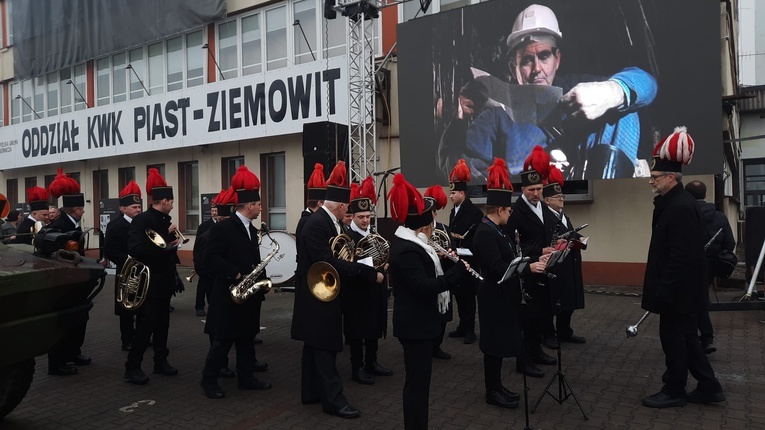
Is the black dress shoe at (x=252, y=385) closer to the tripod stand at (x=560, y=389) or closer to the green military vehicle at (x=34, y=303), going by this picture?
the green military vehicle at (x=34, y=303)

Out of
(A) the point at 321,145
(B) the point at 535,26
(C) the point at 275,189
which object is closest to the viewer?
(B) the point at 535,26

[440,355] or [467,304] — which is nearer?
[440,355]

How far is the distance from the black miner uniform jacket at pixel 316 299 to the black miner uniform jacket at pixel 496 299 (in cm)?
99

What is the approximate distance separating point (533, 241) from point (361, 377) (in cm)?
244

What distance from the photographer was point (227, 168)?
17.7 m

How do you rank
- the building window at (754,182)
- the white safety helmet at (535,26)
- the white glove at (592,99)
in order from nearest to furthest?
the white glove at (592,99) → the white safety helmet at (535,26) → the building window at (754,182)

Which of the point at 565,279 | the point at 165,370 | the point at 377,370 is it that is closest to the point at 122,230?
the point at 165,370

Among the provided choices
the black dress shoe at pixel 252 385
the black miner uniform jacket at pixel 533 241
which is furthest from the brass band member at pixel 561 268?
the black dress shoe at pixel 252 385

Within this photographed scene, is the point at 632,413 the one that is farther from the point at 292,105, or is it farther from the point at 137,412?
the point at 292,105

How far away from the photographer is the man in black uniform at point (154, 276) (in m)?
6.15

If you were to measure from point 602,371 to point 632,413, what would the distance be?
129 cm

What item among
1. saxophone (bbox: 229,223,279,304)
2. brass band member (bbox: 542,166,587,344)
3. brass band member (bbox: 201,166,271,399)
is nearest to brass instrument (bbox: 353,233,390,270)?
Answer: saxophone (bbox: 229,223,279,304)

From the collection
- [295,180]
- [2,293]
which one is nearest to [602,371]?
[2,293]

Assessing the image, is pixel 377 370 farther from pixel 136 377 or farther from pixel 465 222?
pixel 136 377
